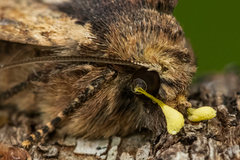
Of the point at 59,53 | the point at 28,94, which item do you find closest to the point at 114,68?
the point at 59,53

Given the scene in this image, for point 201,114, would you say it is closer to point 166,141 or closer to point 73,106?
point 166,141

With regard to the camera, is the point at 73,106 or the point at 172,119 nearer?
the point at 172,119

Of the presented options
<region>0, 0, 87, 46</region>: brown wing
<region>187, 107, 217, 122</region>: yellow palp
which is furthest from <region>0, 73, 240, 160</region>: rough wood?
<region>0, 0, 87, 46</region>: brown wing

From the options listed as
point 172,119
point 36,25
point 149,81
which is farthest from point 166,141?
point 36,25

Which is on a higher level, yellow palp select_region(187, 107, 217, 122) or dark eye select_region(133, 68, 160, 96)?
dark eye select_region(133, 68, 160, 96)

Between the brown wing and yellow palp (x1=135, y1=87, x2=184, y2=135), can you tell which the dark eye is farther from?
the brown wing

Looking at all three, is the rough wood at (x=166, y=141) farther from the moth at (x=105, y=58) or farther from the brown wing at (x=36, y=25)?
the brown wing at (x=36, y=25)

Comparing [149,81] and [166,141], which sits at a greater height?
[149,81]
